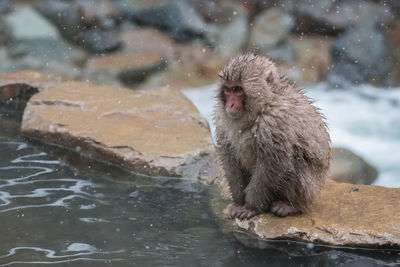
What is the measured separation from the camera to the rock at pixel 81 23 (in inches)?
386

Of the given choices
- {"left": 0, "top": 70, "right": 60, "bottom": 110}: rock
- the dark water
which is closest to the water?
{"left": 0, "top": 70, "right": 60, "bottom": 110}: rock

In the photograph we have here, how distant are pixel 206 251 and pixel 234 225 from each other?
1.48 ft

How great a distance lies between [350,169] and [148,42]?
5.14 m

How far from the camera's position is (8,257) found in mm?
3230

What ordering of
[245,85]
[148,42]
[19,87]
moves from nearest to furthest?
1. [245,85]
2. [19,87]
3. [148,42]

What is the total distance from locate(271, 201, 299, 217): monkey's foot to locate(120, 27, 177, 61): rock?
6.21 metres

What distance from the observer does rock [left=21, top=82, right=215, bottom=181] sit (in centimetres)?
501

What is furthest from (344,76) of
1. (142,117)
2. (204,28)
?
(142,117)

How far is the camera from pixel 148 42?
983 centimetres

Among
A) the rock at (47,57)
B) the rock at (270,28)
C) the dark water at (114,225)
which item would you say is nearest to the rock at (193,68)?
the rock at (270,28)

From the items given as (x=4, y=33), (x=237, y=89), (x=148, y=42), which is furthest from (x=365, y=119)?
(x=4, y=33)

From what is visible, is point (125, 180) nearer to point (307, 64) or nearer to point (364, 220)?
point (364, 220)

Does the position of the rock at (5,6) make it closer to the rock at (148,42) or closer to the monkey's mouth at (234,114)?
the rock at (148,42)

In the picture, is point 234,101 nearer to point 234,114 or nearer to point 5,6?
point 234,114
